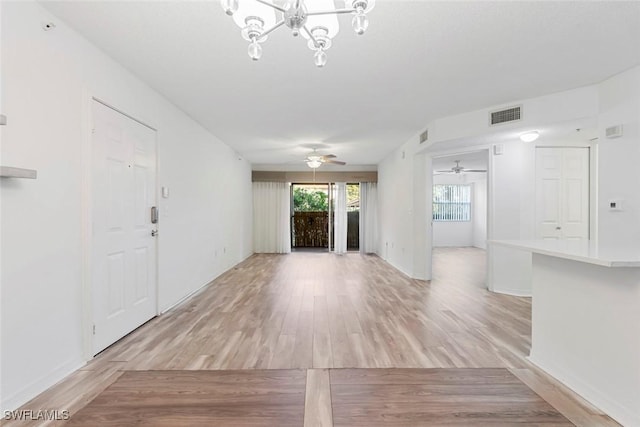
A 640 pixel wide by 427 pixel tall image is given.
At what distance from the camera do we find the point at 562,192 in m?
4.38

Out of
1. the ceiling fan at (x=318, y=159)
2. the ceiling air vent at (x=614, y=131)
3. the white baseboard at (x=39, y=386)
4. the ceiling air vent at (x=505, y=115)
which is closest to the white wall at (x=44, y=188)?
the white baseboard at (x=39, y=386)

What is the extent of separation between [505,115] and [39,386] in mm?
4869

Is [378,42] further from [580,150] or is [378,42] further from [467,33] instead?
[580,150]

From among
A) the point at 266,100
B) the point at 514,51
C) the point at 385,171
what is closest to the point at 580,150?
the point at 514,51

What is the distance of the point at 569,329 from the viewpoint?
206 centimetres

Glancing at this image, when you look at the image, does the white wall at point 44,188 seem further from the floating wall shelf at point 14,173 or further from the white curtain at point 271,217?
the white curtain at point 271,217

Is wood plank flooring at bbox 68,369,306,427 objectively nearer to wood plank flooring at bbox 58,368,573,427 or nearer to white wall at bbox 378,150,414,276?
wood plank flooring at bbox 58,368,573,427

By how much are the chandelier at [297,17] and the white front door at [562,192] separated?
408 centimetres

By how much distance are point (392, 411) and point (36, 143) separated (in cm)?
268

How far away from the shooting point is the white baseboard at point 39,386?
172cm

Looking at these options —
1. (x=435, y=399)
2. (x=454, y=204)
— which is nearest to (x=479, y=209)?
(x=454, y=204)

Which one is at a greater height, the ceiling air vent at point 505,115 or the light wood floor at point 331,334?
the ceiling air vent at point 505,115

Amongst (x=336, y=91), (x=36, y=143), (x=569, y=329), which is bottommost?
(x=569, y=329)

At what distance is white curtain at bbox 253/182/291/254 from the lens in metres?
8.19
